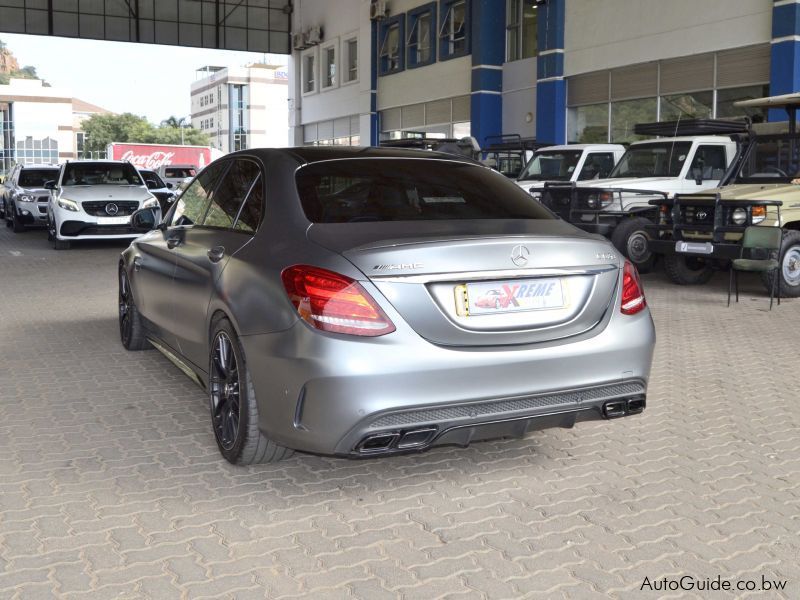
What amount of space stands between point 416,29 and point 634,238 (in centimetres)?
2231

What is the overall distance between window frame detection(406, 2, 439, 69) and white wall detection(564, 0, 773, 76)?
7862mm

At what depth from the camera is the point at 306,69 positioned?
42156 mm

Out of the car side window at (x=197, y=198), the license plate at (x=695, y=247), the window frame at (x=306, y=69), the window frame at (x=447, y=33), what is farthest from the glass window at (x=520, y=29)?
the car side window at (x=197, y=198)

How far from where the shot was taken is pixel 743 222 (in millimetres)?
11484

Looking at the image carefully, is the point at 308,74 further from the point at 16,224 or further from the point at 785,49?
the point at 785,49

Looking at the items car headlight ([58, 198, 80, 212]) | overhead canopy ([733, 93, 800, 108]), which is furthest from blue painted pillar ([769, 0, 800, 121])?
car headlight ([58, 198, 80, 212])

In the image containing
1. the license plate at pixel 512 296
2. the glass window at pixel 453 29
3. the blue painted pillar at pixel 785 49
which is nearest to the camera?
the license plate at pixel 512 296

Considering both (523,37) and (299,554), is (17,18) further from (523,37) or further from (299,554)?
(299,554)

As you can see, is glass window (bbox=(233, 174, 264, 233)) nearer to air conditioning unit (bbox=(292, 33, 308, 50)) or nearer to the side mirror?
the side mirror

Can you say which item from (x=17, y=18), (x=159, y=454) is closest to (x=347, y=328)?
(x=159, y=454)

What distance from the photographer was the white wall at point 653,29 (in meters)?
19.8

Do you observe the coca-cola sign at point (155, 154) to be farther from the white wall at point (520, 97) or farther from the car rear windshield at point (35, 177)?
the car rear windshield at point (35, 177)

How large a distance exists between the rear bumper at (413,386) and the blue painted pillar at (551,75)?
876 inches

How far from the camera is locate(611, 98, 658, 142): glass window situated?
22875 millimetres
